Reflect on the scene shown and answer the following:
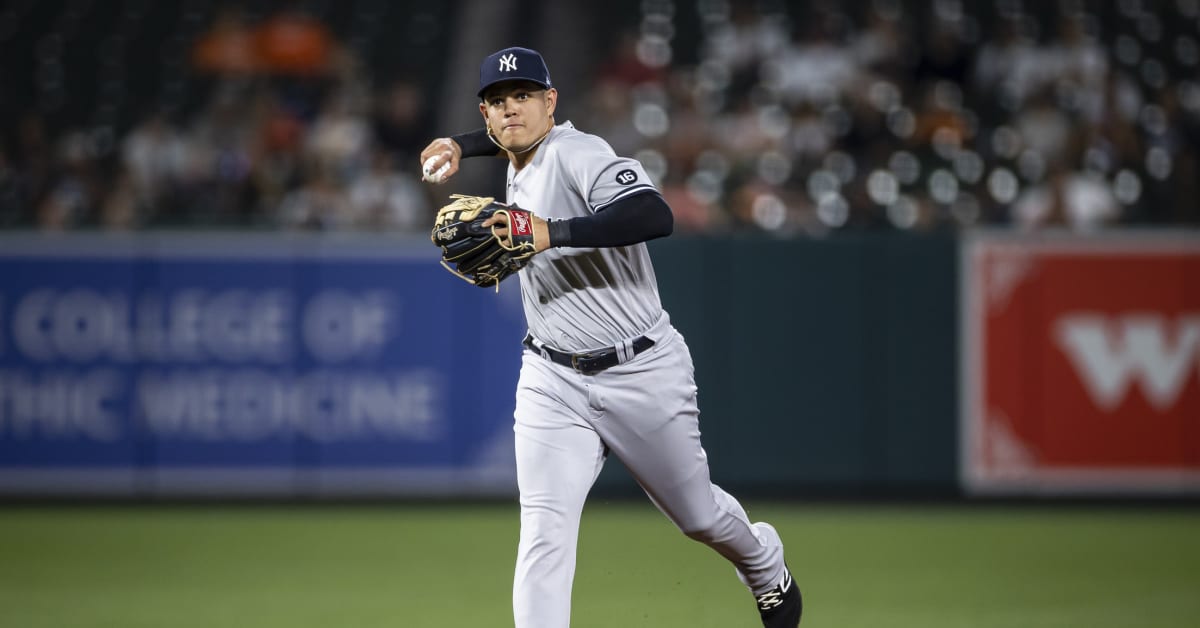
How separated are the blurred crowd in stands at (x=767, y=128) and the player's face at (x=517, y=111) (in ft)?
18.3

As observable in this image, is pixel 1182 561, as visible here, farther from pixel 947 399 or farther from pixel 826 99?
pixel 826 99

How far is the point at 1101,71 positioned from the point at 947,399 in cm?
372

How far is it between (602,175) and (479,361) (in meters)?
5.66

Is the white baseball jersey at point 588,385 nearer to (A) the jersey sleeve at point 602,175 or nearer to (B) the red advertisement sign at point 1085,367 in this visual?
(A) the jersey sleeve at point 602,175

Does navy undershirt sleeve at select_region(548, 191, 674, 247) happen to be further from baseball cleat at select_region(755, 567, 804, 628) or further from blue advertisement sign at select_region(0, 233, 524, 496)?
blue advertisement sign at select_region(0, 233, 524, 496)

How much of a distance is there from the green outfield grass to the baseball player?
5.11ft

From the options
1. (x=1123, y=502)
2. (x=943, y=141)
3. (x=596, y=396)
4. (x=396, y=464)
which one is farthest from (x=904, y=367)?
(x=596, y=396)

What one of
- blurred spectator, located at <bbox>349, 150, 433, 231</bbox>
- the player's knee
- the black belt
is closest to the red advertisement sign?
blurred spectator, located at <bbox>349, 150, 433, 231</bbox>

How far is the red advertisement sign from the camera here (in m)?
9.67

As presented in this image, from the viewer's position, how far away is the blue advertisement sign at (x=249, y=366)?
981cm

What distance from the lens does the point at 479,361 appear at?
32.7 ft

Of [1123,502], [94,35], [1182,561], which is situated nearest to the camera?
→ [1182,561]

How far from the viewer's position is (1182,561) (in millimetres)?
7738

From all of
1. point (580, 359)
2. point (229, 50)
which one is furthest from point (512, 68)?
point (229, 50)
